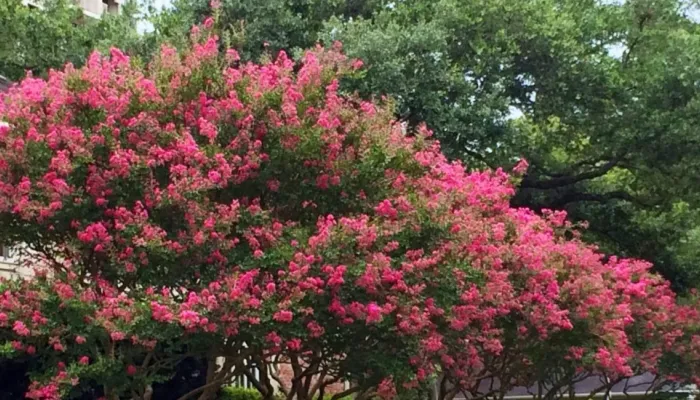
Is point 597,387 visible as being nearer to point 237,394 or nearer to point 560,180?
point 560,180

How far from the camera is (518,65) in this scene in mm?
17188

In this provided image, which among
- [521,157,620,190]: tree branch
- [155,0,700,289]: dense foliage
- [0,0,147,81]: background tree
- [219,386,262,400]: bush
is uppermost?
[0,0,147,81]: background tree

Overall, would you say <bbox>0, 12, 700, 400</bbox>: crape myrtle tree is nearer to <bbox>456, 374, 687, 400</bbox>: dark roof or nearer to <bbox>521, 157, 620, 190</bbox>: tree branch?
<bbox>521, 157, 620, 190</bbox>: tree branch

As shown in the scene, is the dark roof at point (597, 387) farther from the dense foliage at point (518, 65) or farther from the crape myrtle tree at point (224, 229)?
the crape myrtle tree at point (224, 229)

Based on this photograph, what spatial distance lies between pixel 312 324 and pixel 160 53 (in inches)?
138

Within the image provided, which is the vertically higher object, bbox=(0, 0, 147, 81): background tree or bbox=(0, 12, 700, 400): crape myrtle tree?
→ bbox=(0, 0, 147, 81): background tree

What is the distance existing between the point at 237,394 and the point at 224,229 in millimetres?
8025

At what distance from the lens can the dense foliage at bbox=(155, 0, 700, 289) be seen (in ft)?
51.4

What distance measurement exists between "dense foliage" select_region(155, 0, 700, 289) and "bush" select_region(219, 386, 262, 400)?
18.1 ft

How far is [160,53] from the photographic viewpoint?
10094 mm

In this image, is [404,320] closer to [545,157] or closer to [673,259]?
[545,157]

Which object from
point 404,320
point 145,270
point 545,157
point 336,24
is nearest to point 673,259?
point 545,157

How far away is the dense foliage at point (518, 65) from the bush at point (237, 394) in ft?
18.1

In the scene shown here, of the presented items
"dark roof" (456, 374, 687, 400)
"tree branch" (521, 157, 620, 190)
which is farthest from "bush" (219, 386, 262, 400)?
"dark roof" (456, 374, 687, 400)
